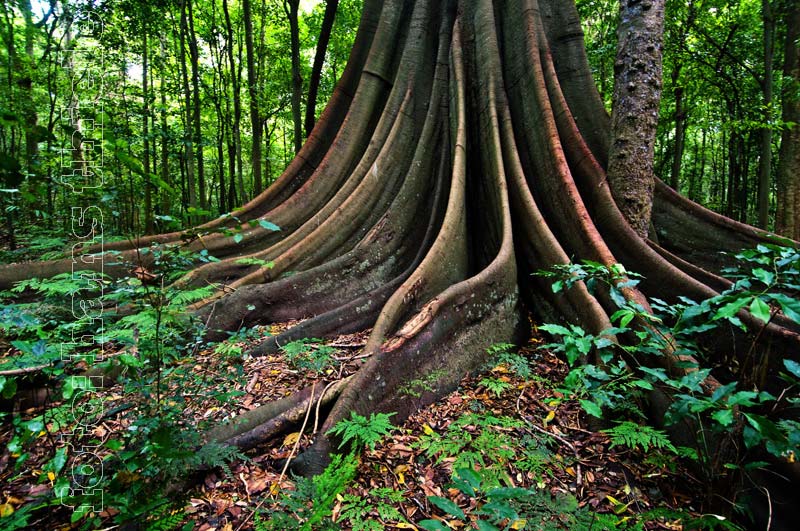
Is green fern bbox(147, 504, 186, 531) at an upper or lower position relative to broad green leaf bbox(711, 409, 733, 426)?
A: lower

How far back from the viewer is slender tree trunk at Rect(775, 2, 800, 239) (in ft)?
19.8

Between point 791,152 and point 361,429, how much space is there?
8.51 metres

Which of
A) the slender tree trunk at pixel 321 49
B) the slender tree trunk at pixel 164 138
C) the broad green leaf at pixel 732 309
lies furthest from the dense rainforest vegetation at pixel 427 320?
the slender tree trunk at pixel 321 49

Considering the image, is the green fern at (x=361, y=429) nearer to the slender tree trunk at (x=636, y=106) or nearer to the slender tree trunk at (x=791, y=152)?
the slender tree trunk at (x=636, y=106)

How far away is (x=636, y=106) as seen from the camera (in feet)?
11.3

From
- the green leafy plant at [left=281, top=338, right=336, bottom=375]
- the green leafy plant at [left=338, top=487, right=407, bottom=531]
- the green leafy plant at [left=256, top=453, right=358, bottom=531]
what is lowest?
the green leafy plant at [left=338, top=487, right=407, bottom=531]

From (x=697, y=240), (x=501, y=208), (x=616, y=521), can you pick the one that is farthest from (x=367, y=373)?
(x=697, y=240)

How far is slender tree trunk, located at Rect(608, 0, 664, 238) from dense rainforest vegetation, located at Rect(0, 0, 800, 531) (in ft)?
0.08

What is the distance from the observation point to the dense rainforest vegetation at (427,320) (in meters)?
1.63

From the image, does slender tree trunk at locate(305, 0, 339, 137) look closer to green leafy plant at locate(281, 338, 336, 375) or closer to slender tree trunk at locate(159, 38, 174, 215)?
slender tree trunk at locate(159, 38, 174, 215)

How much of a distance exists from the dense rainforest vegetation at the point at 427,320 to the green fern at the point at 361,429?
0.08 feet

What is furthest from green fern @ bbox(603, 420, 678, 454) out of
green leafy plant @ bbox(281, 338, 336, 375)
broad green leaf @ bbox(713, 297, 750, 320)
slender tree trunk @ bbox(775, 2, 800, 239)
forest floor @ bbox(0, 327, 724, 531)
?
slender tree trunk @ bbox(775, 2, 800, 239)

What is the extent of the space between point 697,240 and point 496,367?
2.95 metres

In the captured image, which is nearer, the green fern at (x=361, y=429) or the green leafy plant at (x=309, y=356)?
the green fern at (x=361, y=429)
